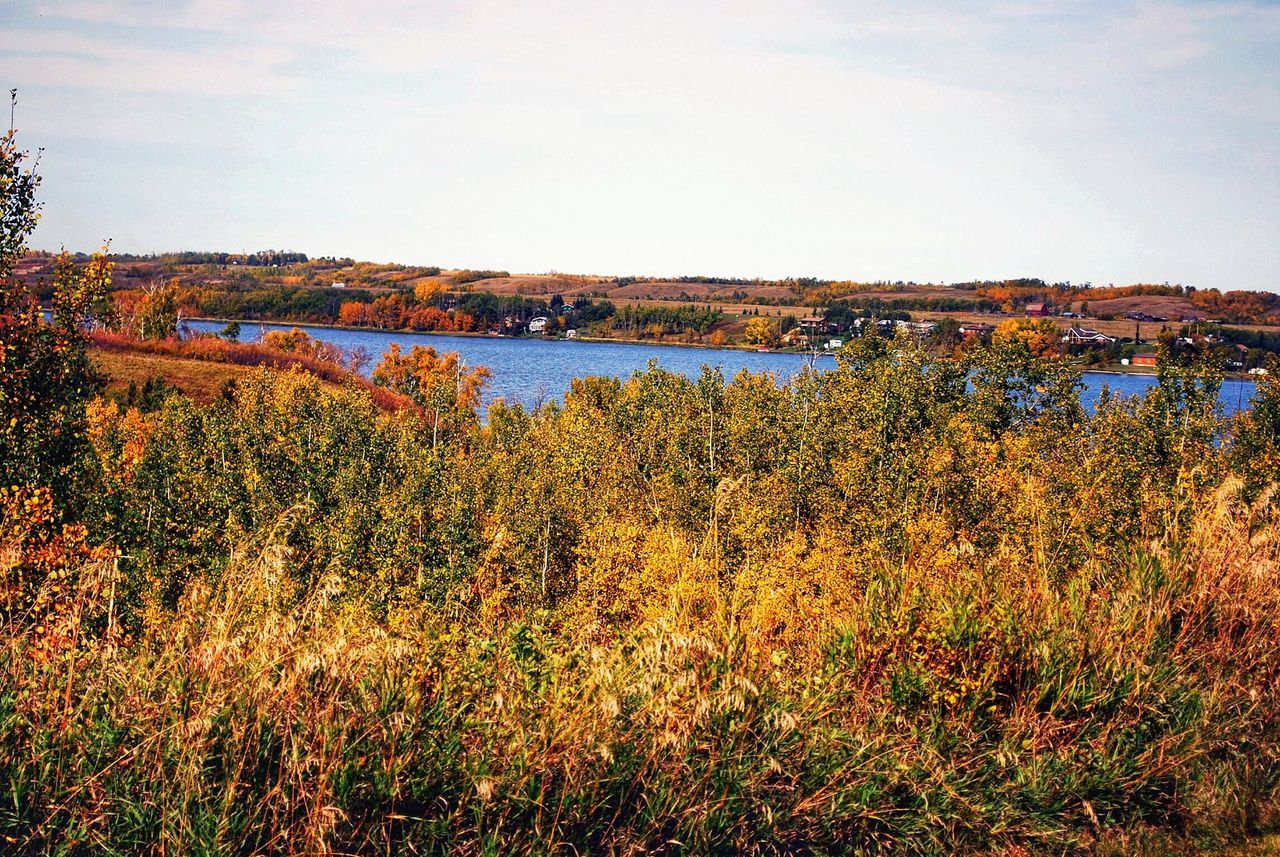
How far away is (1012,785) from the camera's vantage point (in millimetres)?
6180

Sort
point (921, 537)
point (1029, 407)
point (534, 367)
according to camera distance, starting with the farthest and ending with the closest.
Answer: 1. point (534, 367)
2. point (1029, 407)
3. point (921, 537)

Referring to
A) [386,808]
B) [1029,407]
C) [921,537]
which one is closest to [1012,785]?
[386,808]

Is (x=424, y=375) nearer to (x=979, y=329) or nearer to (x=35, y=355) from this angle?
(x=979, y=329)

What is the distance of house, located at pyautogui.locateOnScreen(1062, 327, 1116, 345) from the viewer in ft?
516

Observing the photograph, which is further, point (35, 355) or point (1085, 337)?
point (1085, 337)

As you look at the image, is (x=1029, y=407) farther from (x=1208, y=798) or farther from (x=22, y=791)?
(x=22, y=791)

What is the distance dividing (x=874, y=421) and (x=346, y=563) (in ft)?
72.2

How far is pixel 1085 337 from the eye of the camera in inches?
6324

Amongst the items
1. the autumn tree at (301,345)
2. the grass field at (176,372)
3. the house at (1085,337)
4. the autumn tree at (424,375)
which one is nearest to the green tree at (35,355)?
the grass field at (176,372)

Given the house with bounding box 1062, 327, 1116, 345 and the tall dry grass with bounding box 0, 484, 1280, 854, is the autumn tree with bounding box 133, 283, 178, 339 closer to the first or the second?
the tall dry grass with bounding box 0, 484, 1280, 854

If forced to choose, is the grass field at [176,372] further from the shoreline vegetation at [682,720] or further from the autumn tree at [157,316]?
the shoreline vegetation at [682,720]

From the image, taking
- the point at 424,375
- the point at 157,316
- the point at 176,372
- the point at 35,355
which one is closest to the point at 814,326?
the point at 424,375

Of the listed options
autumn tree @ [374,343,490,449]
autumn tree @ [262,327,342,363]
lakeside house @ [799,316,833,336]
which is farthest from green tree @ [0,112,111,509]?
lakeside house @ [799,316,833,336]

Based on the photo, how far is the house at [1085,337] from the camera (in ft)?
516
